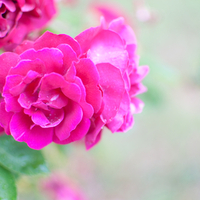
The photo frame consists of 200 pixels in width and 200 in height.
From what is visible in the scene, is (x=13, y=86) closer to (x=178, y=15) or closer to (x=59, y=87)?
(x=59, y=87)

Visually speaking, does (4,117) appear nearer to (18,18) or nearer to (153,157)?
(18,18)

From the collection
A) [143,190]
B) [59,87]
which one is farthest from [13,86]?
[143,190]

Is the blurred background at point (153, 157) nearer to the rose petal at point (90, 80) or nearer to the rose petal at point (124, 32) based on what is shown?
the rose petal at point (124, 32)

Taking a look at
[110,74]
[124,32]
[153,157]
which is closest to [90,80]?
[110,74]

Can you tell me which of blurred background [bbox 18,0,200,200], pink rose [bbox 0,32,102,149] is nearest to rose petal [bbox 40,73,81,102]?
pink rose [bbox 0,32,102,149]

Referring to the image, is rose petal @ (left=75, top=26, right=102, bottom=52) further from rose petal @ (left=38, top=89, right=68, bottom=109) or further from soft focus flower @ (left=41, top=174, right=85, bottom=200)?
soft focus flower @ (left=41, top=174, right=85, bottom=200)
